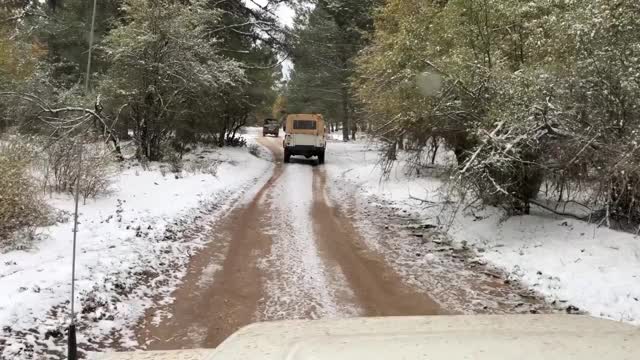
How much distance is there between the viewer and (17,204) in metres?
9.02

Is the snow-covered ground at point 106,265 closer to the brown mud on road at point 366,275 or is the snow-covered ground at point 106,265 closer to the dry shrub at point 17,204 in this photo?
the dry shrub at point 17,204

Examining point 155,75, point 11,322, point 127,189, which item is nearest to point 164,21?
point 155,75

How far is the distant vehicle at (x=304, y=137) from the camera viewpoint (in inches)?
1133

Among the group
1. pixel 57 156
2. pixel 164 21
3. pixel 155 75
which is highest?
pixel 164 21

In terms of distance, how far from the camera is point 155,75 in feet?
67.6

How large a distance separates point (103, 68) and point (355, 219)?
18461mm

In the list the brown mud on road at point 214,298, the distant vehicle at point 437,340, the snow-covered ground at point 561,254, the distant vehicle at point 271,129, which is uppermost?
the distant vehicle at point 271,129

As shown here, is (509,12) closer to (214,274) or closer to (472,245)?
(472,245)

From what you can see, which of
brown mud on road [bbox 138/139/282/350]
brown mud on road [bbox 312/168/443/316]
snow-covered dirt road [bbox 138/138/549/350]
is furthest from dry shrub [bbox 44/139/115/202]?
brown mud on road [bbox 312/168/443/316]

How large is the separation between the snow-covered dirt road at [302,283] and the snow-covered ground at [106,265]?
42 cm

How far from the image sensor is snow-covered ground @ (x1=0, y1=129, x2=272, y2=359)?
5895mm

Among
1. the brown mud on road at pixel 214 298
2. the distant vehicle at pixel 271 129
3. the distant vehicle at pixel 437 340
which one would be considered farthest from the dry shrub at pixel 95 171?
the distant vehicle at pixel 271 129

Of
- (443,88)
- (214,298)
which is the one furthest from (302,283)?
(443,88)

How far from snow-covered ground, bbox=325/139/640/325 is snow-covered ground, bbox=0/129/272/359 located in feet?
17.2
